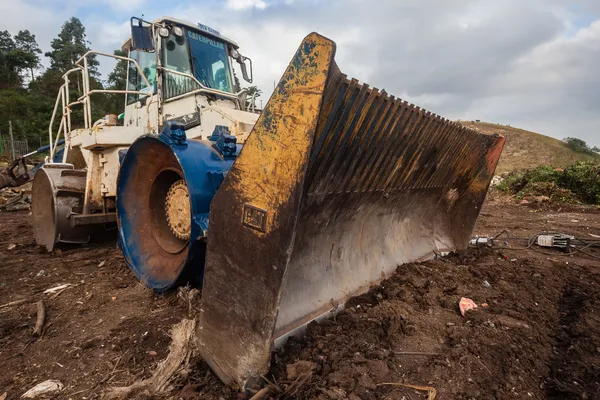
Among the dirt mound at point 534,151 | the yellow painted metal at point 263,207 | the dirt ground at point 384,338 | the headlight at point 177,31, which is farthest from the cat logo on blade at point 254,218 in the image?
the dirt mound at point 534,151

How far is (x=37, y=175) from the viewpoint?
4691 millimetres

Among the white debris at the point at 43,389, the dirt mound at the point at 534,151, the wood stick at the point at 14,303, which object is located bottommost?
the wood stick at the point at 14,303

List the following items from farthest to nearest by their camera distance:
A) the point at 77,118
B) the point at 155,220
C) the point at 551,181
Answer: the point at 77,118, the point at 551,181, the point at 155,220

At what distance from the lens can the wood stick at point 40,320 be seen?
8.70ft

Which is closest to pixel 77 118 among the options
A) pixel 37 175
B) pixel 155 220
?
pixel 37 175

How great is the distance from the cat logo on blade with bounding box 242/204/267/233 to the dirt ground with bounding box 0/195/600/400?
2.34 feet

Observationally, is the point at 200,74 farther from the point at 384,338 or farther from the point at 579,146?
the point at 579,146

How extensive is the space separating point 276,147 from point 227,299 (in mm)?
840

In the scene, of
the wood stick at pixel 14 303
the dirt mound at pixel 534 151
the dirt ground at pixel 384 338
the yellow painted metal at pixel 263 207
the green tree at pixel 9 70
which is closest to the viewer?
the yellow painted metal at pixel 263 207

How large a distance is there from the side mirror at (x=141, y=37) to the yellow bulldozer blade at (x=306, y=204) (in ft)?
11.1

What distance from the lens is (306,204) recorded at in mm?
2125

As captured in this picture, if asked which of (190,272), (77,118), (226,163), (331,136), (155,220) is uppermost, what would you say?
(77,118)

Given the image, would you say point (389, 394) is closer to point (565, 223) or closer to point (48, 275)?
point (48, 275)

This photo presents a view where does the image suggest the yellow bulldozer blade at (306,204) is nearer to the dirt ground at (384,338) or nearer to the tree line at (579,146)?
the dirt ground at (384,338)
